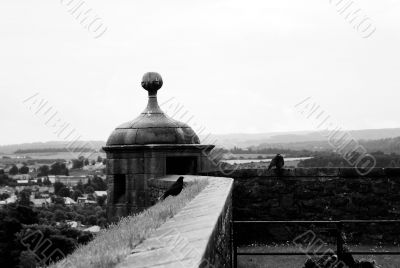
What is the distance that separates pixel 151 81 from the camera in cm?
1335

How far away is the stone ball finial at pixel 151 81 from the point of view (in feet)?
43.8

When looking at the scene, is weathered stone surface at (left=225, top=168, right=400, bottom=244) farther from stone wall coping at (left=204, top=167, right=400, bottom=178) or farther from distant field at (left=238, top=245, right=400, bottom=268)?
distant field at (left=238, top=245, right=400, bottom=268)

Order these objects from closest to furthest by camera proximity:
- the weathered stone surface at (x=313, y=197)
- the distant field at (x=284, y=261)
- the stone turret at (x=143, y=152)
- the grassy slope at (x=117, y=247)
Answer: the grassy slope at (x=117, y=247), the distant field at (x=284, y=261), the stone turret at (x=143, y=152), the weathered stone surface at (x=313, y=197)

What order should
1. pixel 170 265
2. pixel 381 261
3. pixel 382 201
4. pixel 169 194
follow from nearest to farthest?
pixel 170 265 < pixel 169 194 < pixel 381 261 < pixel 382 201

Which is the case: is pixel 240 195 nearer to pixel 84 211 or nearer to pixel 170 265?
pixel 170 265

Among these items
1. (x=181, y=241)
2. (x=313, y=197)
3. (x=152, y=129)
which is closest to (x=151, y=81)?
(x=152, y=129)

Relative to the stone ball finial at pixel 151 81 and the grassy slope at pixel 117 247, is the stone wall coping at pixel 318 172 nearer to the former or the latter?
the stone ball finial at pixel 151 81

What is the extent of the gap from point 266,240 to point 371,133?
Answer: 105 meters

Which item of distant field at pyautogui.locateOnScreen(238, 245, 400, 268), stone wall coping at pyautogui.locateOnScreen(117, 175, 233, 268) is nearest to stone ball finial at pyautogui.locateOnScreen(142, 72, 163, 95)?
distant field at pyautogui.locateOnScreen(238, 245, 400, 268)

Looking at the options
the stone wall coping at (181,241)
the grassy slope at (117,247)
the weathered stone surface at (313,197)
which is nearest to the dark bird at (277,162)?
the weathered stone surface at (313,197)

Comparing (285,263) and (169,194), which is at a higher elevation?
(169,194)

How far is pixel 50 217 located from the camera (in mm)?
40844

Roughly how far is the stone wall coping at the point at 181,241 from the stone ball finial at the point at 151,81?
6943 millimetres

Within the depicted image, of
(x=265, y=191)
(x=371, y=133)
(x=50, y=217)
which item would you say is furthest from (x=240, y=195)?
(x=371, y=133)
